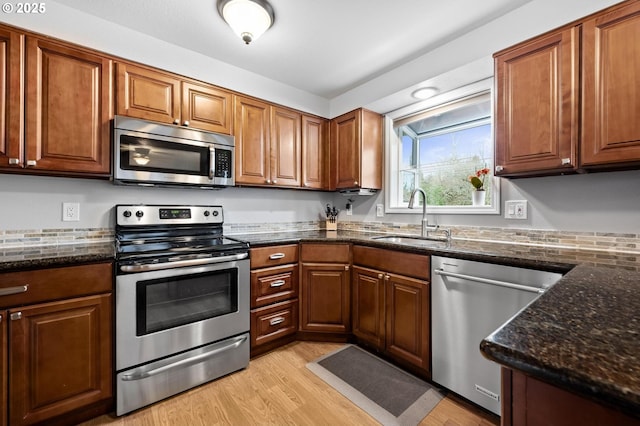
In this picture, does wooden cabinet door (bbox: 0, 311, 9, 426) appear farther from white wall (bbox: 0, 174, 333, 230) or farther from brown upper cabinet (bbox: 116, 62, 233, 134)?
brown upper cabinet (bbox: 116, 62, 233, 134)

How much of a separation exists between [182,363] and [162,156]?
1382 mm

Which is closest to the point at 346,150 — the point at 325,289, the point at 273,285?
the point at 325,289

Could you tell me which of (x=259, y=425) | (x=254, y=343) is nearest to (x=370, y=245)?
(x=254, y=343)

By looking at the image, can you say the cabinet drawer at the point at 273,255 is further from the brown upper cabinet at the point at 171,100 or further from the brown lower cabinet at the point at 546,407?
the brown lower cabinet at the point at 546,407

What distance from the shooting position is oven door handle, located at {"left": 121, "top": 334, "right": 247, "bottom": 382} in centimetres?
161

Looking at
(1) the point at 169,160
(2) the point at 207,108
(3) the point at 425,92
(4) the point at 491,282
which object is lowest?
(4) the point at 491,282

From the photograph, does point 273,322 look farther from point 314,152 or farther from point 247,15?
point 247,15

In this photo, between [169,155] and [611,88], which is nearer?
[611,88]

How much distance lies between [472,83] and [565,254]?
139cm

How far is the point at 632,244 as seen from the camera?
155cm

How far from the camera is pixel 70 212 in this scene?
193 cm

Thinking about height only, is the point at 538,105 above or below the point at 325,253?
above

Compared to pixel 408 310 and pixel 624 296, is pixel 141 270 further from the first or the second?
pixel 624 296

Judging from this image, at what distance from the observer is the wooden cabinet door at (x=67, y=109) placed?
1.62 meters
